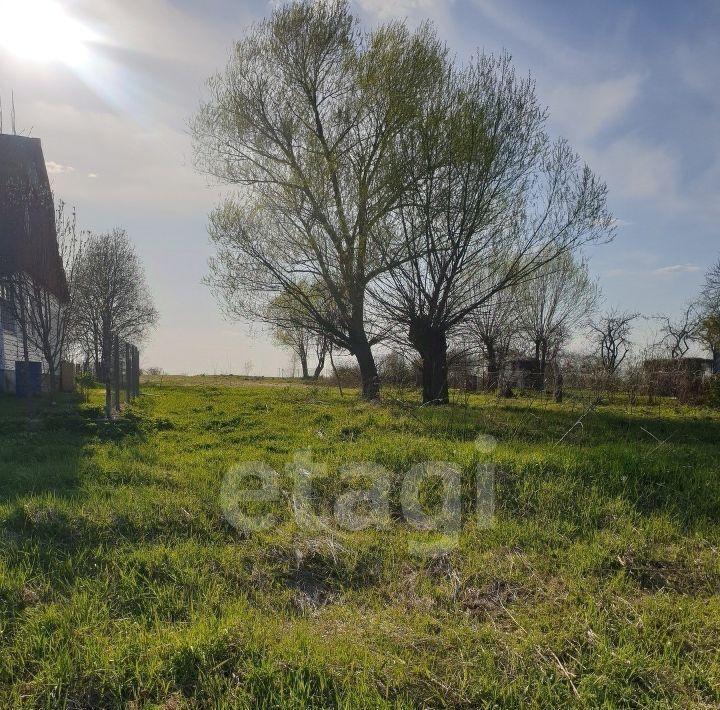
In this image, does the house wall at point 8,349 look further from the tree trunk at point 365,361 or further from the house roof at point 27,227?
the tree trunk at point 365,361

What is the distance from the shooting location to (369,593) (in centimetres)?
363

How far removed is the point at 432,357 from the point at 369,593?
11.6 meters

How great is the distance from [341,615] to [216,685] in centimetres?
88

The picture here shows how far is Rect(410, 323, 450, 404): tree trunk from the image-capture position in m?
15.0

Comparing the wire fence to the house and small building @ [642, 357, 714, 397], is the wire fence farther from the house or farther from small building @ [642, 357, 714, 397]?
small building @ [642, 357, 714, 397]

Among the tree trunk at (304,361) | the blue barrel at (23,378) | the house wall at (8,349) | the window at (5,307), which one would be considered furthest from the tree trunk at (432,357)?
the tree trunk at (304,361)

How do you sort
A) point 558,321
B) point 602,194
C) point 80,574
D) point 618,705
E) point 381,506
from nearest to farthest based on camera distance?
point 618,705
point 80,574
point 381,506
point 602,194
point 558,321

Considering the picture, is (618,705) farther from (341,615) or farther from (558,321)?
(558,321)

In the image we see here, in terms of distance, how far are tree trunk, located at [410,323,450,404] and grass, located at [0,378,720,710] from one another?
8370mm

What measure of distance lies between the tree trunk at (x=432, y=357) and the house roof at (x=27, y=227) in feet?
30.4

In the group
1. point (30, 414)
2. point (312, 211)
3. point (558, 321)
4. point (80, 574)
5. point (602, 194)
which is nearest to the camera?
point (80, 574)

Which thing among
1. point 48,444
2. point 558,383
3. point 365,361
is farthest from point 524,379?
point 48,444

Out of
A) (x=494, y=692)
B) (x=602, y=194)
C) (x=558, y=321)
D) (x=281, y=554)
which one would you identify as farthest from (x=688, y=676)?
(x=558, y=321)

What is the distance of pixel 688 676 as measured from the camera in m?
2.73
